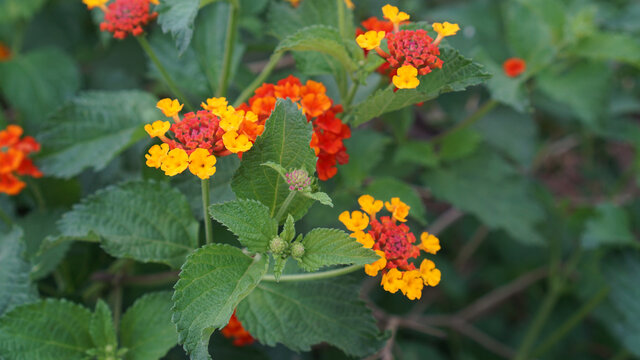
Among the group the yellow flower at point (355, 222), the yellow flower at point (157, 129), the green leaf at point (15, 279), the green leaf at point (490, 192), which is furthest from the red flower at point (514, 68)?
the green leaf at point (15, 279)

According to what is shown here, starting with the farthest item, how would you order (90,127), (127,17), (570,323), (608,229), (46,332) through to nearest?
1. (570,323)
2. (608,229)
3. (90,127)
4. (127,17)
5. (46,332)

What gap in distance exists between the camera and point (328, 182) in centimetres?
153

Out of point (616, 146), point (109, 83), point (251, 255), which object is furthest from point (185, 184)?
point (616, 146)

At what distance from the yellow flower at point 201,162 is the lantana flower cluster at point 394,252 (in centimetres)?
25

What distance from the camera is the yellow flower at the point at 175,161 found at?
91 centimetres

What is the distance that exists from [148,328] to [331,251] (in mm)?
519

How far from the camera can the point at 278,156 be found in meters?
1.02

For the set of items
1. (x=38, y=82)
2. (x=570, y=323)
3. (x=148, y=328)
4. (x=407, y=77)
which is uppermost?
(x=407, y=77)

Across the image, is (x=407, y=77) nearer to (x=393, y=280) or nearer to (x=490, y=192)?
(x=393, y=280)

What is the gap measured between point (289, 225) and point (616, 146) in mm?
2438

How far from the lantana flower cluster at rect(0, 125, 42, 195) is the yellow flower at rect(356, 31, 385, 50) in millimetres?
910

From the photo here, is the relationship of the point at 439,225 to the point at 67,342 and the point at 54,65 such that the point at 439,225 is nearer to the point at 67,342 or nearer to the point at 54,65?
the point at 67,342

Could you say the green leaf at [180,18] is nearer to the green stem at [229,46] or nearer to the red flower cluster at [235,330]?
the green stem at [229,46]

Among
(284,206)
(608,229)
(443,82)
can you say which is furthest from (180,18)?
(608,229)
